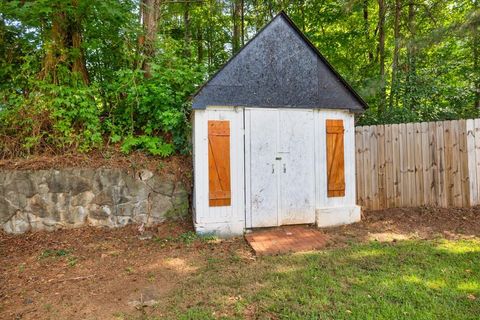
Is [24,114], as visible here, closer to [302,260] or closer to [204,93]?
[204,93]

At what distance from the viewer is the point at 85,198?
518cm

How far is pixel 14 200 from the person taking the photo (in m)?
4.98

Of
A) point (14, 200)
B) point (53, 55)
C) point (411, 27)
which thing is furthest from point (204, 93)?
point (411, 27)

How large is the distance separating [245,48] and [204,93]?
43.7 inches

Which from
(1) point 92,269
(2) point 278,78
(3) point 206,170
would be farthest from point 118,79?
(1) point 92,269

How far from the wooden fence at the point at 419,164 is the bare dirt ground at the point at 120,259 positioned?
11.7 inches

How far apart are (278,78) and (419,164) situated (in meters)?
3.33

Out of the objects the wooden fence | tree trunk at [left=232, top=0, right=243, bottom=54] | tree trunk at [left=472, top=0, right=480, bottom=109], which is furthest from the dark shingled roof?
tree trunk at [left=232, top=0, right=243, bottom=54]

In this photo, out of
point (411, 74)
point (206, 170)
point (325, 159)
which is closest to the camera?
point (206, 170)

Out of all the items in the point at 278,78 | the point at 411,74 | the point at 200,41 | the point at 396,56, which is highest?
the point at 200,41

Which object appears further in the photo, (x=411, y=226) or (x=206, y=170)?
(x=411, y=226)

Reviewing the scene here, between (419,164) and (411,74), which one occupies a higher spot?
(411,74)

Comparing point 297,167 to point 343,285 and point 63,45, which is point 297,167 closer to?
point 343,285

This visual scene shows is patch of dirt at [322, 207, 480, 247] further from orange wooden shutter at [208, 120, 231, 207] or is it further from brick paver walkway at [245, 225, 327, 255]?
orange wooden shutter at [208, 120, 231, 207]
